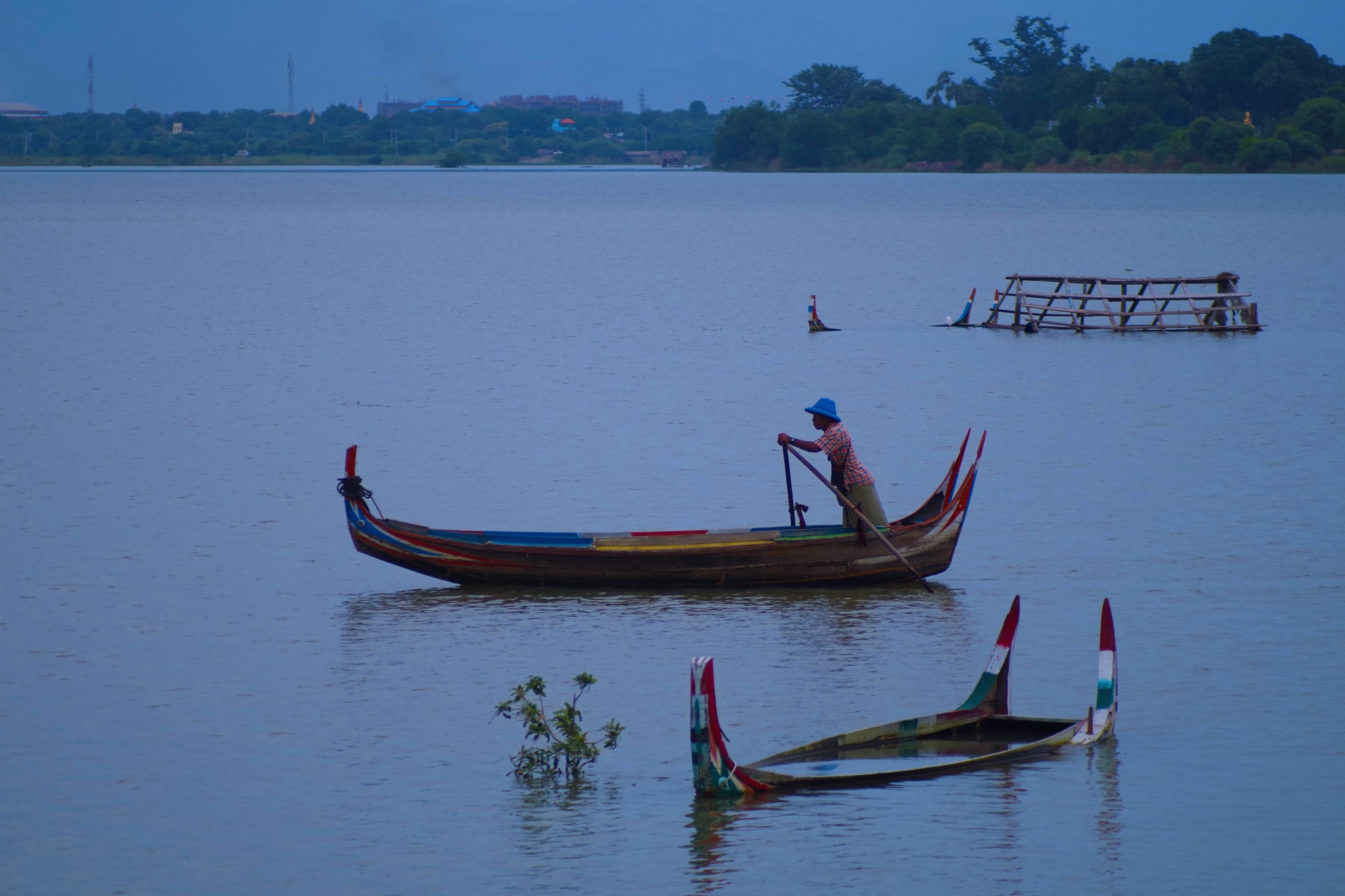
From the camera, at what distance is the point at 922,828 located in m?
10.6

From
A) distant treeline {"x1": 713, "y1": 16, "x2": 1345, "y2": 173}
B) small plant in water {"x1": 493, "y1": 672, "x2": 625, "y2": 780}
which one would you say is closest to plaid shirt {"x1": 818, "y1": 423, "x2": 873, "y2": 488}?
small plant in water {"x1": 493, "y1": 672, "x2": 625, "y2": 780}

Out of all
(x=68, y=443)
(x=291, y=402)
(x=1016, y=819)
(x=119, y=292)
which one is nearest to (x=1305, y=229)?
(x=119, y=292)

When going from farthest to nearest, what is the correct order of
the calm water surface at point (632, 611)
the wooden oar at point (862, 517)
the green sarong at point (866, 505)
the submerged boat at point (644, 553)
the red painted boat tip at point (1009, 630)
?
1. the green sarong at point (866, 505)
2. the submerged boat at point (644, 553)
3. the wooden oar at point (862, 517)
4. the red painted boat tip at point (1009, 630)
5. the calm water surface at point (632, 611)

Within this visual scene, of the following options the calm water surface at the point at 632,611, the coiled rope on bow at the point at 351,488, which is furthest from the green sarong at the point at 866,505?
the coiled rope on bow at the point at 351,488

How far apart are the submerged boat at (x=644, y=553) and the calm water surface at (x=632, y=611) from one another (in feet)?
0.96

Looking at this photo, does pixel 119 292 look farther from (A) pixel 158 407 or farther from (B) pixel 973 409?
(B) pixel 973 409

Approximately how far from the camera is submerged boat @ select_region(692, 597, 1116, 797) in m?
10.8

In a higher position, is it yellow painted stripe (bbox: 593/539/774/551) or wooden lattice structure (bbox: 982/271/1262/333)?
wooden lattice structure (bbox: 982/271/1262/333)

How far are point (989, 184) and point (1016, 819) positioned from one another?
165192mm

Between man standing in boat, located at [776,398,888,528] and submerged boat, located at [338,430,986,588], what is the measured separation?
24cm

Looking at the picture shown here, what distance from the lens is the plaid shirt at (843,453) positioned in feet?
52.8

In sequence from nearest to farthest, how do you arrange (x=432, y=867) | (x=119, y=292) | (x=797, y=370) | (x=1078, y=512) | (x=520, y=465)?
(x=432, y=867) → (x=1078, y=512) → (x=520, y=465) → (x=797, y=370) → (x=119, y=292)

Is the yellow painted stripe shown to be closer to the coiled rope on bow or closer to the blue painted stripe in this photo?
the blue painted stripe

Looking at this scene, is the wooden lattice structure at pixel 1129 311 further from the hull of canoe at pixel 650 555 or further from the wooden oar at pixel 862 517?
the hull of canoe at pixel 650 555
